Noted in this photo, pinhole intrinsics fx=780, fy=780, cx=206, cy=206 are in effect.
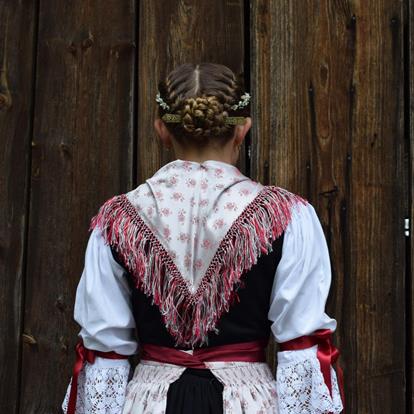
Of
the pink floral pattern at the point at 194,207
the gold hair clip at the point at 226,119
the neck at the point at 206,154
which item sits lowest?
the pink floral pattern at the point at 194,207

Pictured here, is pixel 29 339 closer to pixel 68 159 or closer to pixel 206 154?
pixel 68 159

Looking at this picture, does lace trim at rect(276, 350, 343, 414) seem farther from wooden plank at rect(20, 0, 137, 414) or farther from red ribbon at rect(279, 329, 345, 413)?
wooden plank at rect(20, 0, 137, 414)

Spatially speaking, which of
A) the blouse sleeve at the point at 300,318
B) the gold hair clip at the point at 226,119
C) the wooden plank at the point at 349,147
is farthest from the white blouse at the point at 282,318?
the wooden plank at the point at 349,147

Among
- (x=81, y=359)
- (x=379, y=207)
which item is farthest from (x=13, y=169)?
(x=379, y=207)

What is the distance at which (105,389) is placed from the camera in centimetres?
199

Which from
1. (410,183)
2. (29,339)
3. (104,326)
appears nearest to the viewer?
(104,326)

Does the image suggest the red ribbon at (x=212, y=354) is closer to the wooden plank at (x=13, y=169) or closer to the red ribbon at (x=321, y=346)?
the red ribbon at (x=321, y=346)

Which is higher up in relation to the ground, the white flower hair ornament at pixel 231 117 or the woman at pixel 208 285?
the white flower hair ornament at pixel 231 117

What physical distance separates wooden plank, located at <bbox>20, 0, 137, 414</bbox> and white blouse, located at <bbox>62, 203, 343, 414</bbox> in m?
0.56

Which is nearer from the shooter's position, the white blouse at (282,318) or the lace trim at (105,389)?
the white blouse at (282,318)

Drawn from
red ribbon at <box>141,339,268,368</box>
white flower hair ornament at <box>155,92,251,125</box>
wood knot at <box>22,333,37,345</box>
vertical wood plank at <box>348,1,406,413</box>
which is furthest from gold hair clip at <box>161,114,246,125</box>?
wood knot at <box>22,333,37,345</box>

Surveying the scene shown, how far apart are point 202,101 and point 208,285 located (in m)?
0.45

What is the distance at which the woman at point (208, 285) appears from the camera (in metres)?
1.89

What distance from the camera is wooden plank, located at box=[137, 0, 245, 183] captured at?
261 centimetres
